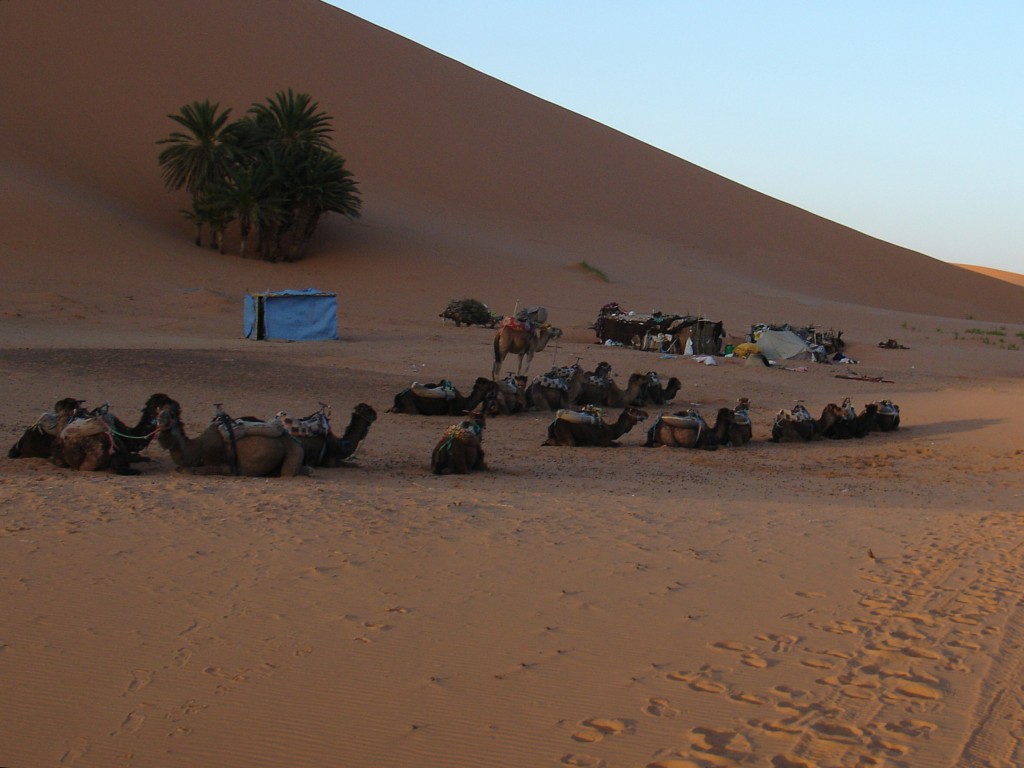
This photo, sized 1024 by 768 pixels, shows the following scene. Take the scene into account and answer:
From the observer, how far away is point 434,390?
54.9 feet

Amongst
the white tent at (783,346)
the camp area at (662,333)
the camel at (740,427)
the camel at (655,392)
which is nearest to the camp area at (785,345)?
the white tent at (783,346)

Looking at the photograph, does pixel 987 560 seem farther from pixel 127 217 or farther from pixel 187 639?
pixel 127 217

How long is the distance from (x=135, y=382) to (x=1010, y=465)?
12.7 m

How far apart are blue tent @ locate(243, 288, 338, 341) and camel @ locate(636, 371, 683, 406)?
35.3 ft

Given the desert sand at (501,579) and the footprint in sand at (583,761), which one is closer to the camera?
the footprint in sand at (583,761)

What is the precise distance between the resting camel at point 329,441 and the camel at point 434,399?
4.74 metres

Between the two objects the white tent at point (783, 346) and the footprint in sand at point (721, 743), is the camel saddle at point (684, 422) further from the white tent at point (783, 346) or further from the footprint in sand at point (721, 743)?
the white tent at point (783, 346)

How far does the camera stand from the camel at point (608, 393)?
18.7 m

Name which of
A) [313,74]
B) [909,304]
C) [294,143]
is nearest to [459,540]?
[294,143]

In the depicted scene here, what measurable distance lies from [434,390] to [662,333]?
13868mm

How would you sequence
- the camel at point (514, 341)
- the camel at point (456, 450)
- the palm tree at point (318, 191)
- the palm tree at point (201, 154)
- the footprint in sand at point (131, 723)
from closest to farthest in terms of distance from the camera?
the footprint in sand at point (131, 723)
the camel at point (456, 450)
the camel at point (514, 341)
the palm tree at point (318, 191)
the palm tree at point (201, 154)

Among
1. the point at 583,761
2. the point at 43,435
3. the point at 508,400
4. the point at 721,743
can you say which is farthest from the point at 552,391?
the point at 583,761

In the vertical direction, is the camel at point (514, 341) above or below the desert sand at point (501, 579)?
above

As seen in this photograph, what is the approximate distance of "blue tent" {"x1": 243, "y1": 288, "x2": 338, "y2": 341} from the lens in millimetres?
26984
